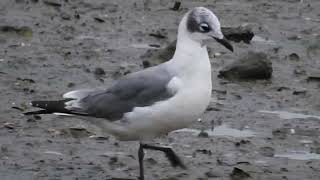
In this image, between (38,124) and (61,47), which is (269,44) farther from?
(38,124)

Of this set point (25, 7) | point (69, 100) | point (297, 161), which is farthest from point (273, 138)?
point (25, 7)

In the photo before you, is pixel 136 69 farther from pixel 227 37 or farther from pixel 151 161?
pixel 151 161

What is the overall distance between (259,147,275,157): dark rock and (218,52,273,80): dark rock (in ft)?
6.22

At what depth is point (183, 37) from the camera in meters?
7.77

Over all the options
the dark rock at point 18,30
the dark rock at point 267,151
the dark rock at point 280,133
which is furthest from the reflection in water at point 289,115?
the dark rock at point 18,30

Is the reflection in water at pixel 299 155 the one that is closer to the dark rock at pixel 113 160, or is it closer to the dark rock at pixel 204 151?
the dark rock at pixel 204 151

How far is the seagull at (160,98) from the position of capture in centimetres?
743

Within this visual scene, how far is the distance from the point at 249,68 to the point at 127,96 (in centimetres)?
273

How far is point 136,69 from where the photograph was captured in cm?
1056

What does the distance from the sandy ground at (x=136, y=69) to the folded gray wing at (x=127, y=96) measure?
44 centimetres

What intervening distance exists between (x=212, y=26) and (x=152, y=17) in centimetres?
484

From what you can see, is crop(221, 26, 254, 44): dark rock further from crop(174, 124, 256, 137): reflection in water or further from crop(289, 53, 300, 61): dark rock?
crop(174, 124, 256, 137): reflection in water

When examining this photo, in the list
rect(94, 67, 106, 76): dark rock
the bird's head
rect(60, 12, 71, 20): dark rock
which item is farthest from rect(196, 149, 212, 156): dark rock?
rect(60, 12, 71, 20): dark rock

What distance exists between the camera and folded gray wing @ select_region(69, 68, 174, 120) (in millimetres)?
7562
